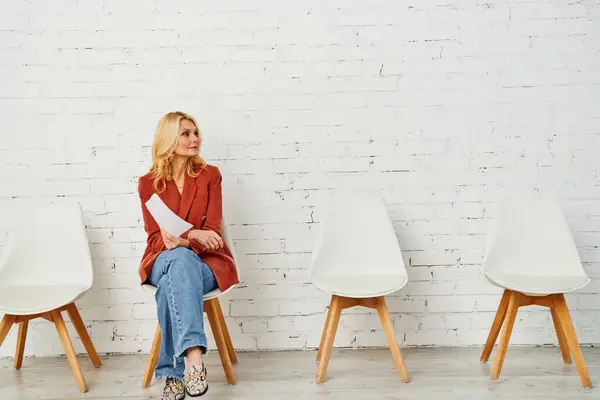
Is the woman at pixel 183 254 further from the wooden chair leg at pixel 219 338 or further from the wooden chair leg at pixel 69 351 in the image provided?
the wooden chair leg at pixel 69 351

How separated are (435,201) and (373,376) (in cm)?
93

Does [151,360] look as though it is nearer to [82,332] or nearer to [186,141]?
[82,332]

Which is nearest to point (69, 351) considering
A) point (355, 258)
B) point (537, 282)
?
point (355, 258)

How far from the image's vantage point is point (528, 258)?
304 centimetres

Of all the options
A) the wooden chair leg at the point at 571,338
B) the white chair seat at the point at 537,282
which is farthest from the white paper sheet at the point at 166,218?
the wooden chair leg at the point at 571,338

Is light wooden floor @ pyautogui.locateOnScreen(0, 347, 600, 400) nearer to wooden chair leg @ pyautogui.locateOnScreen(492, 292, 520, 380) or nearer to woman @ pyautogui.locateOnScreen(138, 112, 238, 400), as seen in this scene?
wooden chair leg @ pyautogui.locateOnScreen(492, 292, 520, 380)

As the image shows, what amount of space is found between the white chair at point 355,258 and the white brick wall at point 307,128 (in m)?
0.19

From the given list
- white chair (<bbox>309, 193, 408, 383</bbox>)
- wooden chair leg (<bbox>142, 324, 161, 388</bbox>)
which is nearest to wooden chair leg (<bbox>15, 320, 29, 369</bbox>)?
wooden chair leg (<bbox>142, 324, 161, 388</bbox>)

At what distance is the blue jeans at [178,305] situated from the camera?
250 cm

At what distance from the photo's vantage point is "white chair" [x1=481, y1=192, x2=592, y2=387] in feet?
9.16

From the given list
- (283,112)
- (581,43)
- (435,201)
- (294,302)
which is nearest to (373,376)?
(294,302)

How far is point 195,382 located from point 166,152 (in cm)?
101

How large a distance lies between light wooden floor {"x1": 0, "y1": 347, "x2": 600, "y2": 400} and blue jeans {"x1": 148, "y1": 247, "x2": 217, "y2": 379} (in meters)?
0.22

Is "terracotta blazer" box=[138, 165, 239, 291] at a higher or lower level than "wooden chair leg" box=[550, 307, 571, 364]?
higher
